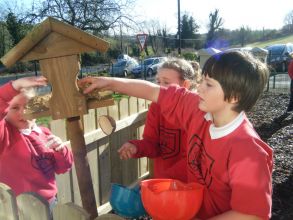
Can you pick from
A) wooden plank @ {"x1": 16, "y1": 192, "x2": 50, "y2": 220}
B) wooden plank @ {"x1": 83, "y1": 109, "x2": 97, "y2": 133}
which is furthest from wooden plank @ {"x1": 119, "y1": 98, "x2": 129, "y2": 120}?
wooden plank @ {"x1": 16, "y1": 192, "x2": 50, "y2": 220}

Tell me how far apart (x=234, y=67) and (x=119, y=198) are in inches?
32.2

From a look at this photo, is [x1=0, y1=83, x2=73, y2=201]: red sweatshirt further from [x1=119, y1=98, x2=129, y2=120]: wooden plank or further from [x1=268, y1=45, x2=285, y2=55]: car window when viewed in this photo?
[x1=268, y1=45, x2=285, y2=55]: car window

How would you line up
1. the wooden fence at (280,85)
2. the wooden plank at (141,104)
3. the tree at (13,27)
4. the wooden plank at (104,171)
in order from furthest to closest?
the tree at (13,27), the wooden fence at (280,85), the wooden plank at (141,104), the wooden plank at (104,171)

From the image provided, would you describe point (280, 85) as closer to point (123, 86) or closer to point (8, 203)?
point (123, 86)

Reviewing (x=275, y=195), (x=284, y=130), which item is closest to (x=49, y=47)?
(x=275, y=195)

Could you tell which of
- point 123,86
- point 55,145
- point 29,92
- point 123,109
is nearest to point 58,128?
point 55,145

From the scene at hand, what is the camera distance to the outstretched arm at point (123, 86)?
1.61 meters

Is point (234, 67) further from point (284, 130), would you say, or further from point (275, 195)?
point (284, 130)

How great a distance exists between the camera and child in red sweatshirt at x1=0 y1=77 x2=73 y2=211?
6.73 feet

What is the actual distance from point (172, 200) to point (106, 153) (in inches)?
93.7

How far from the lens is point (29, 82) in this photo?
1579mm

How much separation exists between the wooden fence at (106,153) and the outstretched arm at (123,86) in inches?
48.8

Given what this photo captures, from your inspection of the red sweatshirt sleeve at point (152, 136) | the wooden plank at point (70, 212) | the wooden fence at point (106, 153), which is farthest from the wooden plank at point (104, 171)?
the wooden plank at point (70, 212)

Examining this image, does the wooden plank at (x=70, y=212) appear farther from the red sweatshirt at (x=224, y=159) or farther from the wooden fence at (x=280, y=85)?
the wooden fence at (x=280, y=85)
